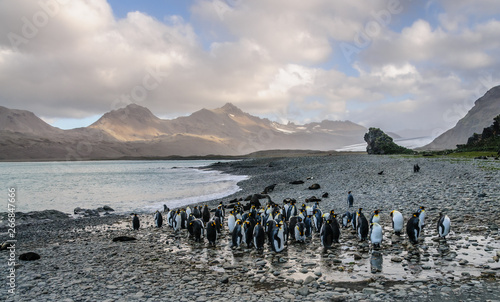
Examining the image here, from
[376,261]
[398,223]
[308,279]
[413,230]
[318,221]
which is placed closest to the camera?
[308,279]

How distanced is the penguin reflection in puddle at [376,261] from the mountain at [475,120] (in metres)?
123

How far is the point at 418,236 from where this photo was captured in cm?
902

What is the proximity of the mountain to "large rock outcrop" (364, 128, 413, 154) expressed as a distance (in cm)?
6208

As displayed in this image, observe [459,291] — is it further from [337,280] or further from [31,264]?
[31,264]

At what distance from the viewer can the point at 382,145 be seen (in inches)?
2425

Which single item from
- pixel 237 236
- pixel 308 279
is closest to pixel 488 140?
pixel 237 236

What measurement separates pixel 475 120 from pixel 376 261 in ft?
439

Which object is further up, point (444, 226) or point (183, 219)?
point (444, 226)

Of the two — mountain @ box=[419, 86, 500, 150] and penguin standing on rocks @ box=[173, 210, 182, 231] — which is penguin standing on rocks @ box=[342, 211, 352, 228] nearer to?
penguin standing on rocks @ box=[173, 210, 182, 231]

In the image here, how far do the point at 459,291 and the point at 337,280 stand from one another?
2.18 m

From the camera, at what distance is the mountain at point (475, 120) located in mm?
108938

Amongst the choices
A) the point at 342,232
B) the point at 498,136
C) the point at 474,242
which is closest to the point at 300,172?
the point at 342,232

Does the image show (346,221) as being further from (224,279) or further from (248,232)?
(224,279)

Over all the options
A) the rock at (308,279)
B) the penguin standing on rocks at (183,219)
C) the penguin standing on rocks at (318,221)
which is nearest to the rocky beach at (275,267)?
the rock at (308,279)
